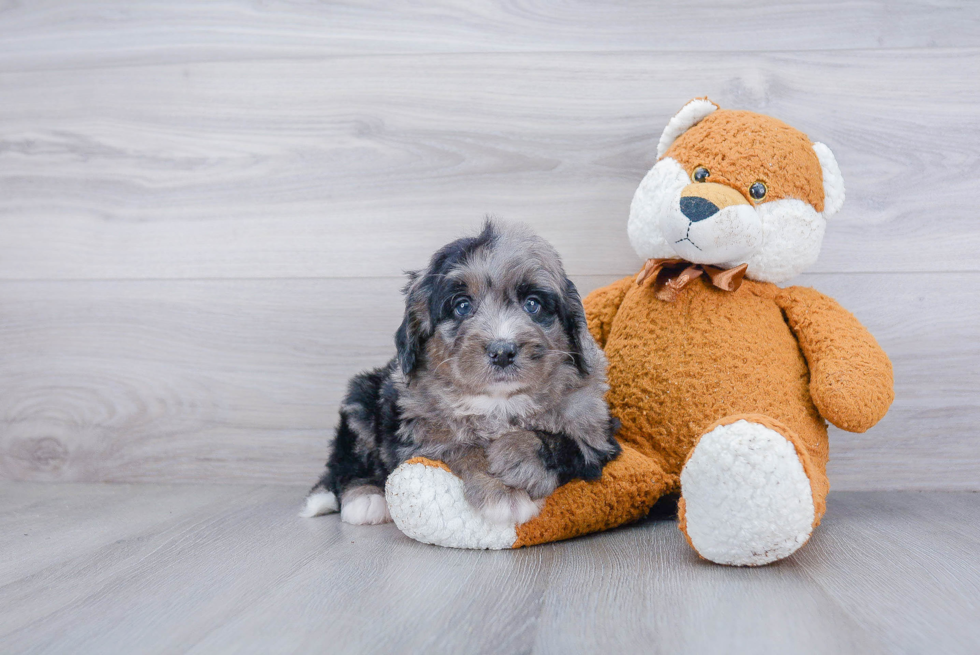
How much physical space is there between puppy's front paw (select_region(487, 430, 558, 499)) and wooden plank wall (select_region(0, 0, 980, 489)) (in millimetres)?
763

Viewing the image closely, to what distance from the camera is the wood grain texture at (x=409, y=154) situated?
2.06 meters

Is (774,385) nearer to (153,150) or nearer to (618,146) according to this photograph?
(618,146)

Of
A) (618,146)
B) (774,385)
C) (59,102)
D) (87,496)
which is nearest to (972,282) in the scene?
(774,385)

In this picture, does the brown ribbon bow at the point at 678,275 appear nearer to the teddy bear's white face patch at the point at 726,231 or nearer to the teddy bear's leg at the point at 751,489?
the teddy bear's white face patch at the point at 726,231

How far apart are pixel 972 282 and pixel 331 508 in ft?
5.94

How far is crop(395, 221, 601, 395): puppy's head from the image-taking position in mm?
1471

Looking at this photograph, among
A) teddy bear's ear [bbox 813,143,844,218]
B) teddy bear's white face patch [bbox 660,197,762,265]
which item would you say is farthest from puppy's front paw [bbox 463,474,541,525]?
teddy bear's ear [bbox 813,143,844,218]

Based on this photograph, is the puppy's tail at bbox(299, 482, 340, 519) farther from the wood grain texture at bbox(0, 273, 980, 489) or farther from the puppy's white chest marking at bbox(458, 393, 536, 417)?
the puppy's white chest marking at bbox(458, 393, 536, 417)

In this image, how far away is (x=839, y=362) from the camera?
1585 millimetres

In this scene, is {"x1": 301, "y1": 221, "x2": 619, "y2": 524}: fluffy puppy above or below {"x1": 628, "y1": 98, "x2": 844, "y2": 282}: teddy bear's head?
below

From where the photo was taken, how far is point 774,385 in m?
1.61

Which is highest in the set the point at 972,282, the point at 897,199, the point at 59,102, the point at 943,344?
the point at 59,102

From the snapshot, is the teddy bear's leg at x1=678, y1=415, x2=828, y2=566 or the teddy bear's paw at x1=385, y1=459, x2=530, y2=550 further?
the teddy bear's paw at x1=385, y1=459, x2=530, y2=550

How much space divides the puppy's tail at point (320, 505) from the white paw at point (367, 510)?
0.11 meters
